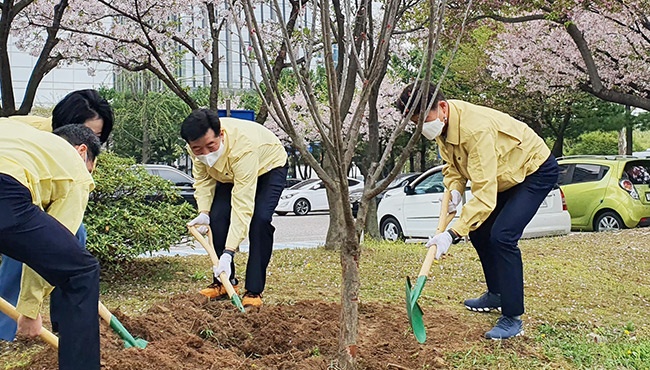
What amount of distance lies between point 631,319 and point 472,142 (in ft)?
6.45

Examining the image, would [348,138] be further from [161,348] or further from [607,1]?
[607,1]

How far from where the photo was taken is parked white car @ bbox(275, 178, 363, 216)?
65.3ft

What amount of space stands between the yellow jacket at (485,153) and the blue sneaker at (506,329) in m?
0.65

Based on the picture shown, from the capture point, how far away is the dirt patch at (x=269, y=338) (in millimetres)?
3547

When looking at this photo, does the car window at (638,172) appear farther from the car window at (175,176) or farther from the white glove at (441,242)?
the car window at (175,176)

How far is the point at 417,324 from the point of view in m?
3.77

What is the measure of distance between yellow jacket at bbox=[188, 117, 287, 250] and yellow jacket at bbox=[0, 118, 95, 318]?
1848 mm

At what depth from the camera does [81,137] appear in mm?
3025

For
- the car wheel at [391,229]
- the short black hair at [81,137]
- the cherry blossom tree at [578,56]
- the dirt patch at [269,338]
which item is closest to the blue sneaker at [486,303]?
the dirt patch at [269,338]

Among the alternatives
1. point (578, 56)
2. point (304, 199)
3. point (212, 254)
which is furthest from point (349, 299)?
point (304, 199)

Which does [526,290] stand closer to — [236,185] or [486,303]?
[486,303]

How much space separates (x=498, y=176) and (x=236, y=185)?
Result: 5.78ft

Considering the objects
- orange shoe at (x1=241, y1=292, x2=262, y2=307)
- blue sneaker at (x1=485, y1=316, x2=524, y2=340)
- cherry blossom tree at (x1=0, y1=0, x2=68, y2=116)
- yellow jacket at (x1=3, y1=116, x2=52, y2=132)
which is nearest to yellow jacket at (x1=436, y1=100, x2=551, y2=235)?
blue sneaker at (x1=485, y1=316, x2=524, y2=340)

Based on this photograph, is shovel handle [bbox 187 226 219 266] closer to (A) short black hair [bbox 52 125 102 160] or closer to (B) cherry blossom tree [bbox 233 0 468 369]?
(B) cherry blossom tree [bbox 233 0 468 369]
